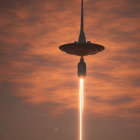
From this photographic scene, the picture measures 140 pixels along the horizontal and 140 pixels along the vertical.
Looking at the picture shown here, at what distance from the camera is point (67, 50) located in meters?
7.93

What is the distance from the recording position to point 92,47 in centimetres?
769

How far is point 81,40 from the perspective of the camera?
768cm

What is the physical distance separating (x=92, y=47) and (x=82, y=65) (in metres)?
0.80

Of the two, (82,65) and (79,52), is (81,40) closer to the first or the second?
(79,52)

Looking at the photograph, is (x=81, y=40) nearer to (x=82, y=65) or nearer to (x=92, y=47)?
(x=92, y=47)

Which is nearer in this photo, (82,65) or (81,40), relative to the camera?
(81,40)

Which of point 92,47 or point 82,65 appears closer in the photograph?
point 92,47

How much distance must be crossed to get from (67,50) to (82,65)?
2.25 feet

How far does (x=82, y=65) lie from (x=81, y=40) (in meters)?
0.89

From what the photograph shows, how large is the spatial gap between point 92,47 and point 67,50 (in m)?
0.70

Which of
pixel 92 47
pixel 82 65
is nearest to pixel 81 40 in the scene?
pixel 92 47

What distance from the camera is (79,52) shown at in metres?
7.92
